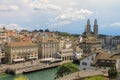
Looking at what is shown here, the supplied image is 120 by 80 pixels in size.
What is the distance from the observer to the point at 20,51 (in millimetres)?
56844

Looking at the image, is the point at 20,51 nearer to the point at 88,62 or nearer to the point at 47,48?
the point at 47,48

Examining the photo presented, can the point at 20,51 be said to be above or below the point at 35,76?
above

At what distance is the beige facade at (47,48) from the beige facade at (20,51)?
6.49 feet

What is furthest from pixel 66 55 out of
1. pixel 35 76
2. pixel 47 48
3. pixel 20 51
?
pixel 35 76

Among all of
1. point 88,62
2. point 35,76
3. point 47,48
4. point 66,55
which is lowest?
point 35,76

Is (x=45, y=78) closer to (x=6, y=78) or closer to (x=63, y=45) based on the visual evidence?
(x=6, y=78)

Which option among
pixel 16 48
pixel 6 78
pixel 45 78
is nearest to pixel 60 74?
pixel 45 78

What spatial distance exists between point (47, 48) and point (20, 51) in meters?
7.99

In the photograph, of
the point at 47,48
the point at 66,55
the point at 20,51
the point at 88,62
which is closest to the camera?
the point at 88,62

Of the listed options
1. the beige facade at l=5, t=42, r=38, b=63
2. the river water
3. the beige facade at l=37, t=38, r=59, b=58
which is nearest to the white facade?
the river water

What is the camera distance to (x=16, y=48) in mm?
55875

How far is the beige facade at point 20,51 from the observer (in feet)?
180

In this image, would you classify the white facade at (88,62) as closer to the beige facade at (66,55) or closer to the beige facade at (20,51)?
the beige facade at (20,51)

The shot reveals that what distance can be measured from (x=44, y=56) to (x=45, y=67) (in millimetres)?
11721
